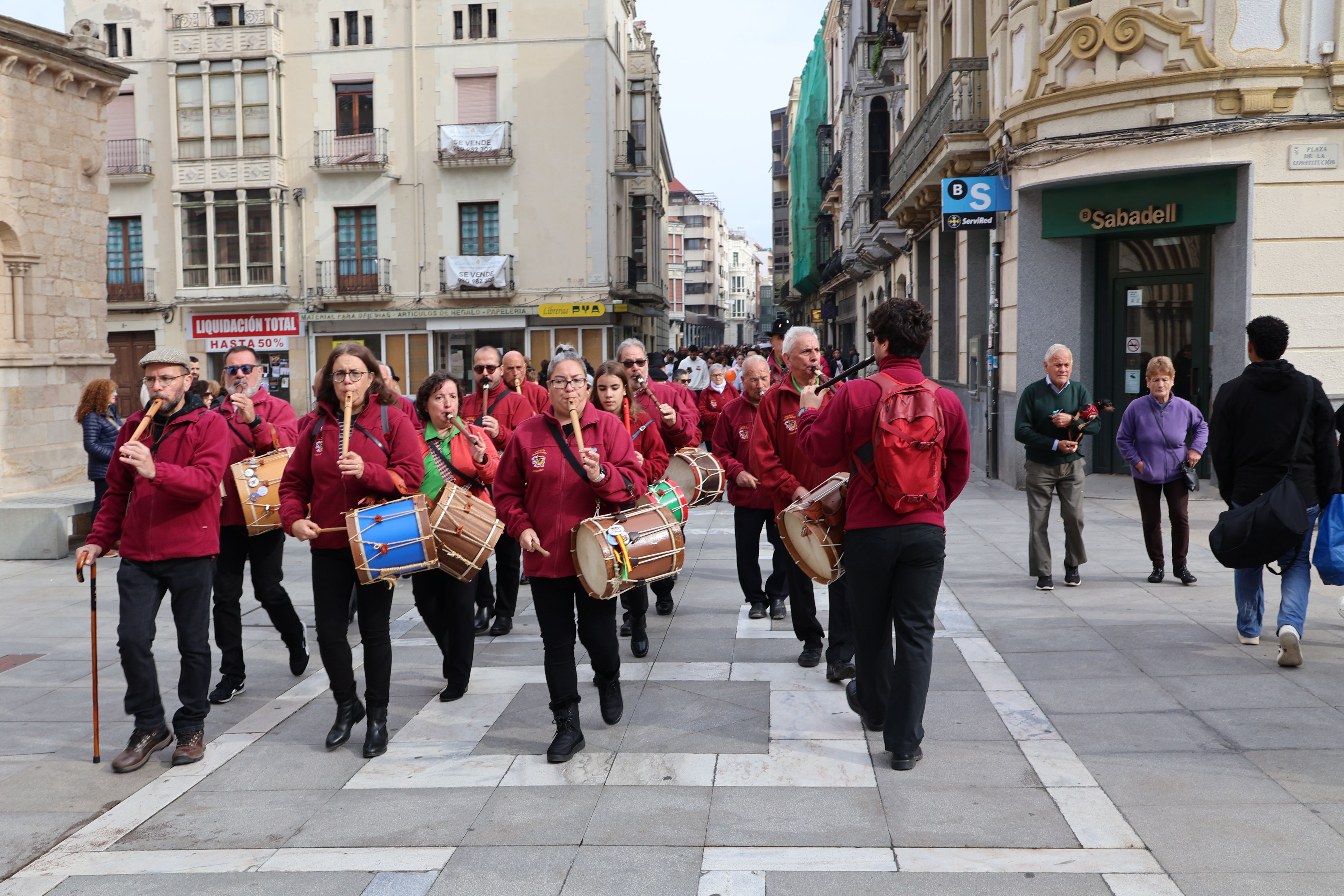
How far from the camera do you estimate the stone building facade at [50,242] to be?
12852 mm

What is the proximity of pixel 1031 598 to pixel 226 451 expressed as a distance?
570cm

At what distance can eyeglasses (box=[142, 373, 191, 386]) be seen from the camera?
537 centimetres

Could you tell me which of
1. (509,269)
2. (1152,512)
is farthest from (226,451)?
(509,269)

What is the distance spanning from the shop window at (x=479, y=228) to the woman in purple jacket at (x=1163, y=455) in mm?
28861

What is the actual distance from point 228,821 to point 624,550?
78.3 inches

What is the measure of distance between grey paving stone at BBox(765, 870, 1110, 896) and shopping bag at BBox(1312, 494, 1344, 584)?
3.43 m

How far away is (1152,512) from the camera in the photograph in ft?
29.0

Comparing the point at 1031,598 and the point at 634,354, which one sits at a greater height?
the point at 634,354

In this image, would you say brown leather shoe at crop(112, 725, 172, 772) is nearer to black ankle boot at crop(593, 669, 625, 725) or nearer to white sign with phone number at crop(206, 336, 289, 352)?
black ankle boot at crop(593, 669, 625, 725)

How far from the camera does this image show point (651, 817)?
4.53 metres

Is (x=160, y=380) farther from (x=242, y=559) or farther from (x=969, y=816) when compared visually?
(x=969, y=816)

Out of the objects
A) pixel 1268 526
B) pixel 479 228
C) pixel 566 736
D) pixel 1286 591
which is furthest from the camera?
pixel 479 228

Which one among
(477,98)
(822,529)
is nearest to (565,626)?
(822,529)

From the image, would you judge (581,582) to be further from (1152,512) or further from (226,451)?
(1152,512)
